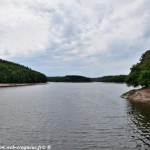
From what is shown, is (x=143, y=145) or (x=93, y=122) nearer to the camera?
(x=143, y=145)

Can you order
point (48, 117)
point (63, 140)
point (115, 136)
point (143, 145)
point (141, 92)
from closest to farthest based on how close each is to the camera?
point (143, 145)
point (63, 140)
point (115, 136)
point (48, 117)
point (141, 92)

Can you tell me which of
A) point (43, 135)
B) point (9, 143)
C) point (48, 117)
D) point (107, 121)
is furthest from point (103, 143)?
point (48, 117)

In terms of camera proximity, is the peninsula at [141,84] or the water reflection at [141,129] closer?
the water reflection at [141,129]

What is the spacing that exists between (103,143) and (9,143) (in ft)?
36.6

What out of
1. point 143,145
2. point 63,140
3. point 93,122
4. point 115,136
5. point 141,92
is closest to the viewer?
point 143,145

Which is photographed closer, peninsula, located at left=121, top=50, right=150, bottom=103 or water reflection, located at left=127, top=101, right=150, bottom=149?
water reflection, located at left=127, top=101, right=150, bottom=149

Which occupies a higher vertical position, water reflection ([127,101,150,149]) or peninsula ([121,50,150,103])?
peninsula ([121,50,150,103])

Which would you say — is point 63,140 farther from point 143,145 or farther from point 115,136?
point 143,145

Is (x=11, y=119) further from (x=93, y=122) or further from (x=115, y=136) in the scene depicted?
(x=115, y=136)

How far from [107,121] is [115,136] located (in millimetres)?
11222

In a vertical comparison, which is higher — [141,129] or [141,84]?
[141,84]

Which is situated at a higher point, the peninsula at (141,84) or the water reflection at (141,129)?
the peninsula at (141,84)

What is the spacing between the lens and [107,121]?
157 ft

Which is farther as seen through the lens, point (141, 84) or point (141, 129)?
point (141, 84)
